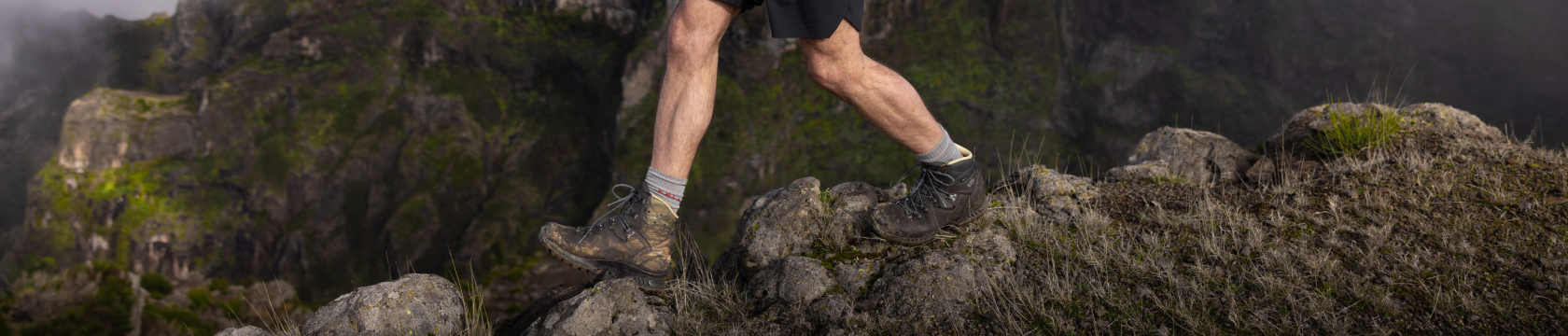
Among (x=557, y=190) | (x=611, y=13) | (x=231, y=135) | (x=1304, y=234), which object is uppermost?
(x=1304, y=234)

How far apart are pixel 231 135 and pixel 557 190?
3110cm

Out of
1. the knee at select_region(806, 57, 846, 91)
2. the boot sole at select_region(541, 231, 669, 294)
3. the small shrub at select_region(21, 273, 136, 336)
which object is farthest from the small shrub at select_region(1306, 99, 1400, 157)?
the small shrub at select_region(21, 273, 136, 336)

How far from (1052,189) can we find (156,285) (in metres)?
69.0

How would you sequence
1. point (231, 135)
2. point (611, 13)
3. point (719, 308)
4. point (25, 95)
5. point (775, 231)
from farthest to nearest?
point (25, 95) < point (611, 13) < point (231, 135) < point (775, 231) < point (719, 308)

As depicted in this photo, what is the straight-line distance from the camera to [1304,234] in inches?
96.2

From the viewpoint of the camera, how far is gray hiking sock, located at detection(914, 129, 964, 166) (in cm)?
253

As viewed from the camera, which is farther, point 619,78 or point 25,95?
point 25,95

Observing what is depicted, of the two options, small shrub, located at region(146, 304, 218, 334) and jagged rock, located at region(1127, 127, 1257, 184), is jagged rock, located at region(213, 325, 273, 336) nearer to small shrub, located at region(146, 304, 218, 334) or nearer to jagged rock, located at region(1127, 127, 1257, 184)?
jagged rock, located at region(1127, 127, 1257, 184)

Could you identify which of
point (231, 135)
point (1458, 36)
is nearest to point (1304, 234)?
point (231, 135)

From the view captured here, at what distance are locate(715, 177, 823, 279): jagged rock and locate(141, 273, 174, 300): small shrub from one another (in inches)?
2536

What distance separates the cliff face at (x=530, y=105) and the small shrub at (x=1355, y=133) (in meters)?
52.6

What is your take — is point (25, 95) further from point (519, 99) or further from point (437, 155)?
point (519, 99)

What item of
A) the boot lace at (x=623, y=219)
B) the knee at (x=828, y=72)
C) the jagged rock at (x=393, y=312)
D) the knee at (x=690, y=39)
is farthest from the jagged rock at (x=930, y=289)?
the jagged rock at (x=393, y=312)

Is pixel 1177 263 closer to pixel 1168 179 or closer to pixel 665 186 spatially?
pixel 1168 179
